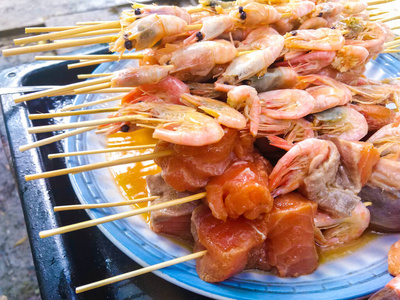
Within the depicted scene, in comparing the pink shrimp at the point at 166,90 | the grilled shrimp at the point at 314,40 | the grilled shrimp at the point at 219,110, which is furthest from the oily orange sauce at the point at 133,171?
the grilled shrimp at the point at 314,40

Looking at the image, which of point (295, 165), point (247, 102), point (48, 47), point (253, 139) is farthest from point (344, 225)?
point (48, 47)

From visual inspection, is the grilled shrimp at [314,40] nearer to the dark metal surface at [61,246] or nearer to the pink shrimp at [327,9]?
the pink shrimp at [327,9]

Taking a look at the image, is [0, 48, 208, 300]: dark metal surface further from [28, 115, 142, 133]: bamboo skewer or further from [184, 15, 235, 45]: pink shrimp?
[184, 15, 235, 45]: pink shrimp


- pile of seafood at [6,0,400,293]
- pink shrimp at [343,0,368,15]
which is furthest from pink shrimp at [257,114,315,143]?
pink shrimp at [343,0,368,15]

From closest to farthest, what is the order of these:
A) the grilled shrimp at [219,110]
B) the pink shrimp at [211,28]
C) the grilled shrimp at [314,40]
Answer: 1. the grilled shrimp at [219,110]
2. the pink shrimp at [211,28]
3. the grilled shrimp at [314,40]

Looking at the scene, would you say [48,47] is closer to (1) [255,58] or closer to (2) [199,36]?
(2) [199,36]
